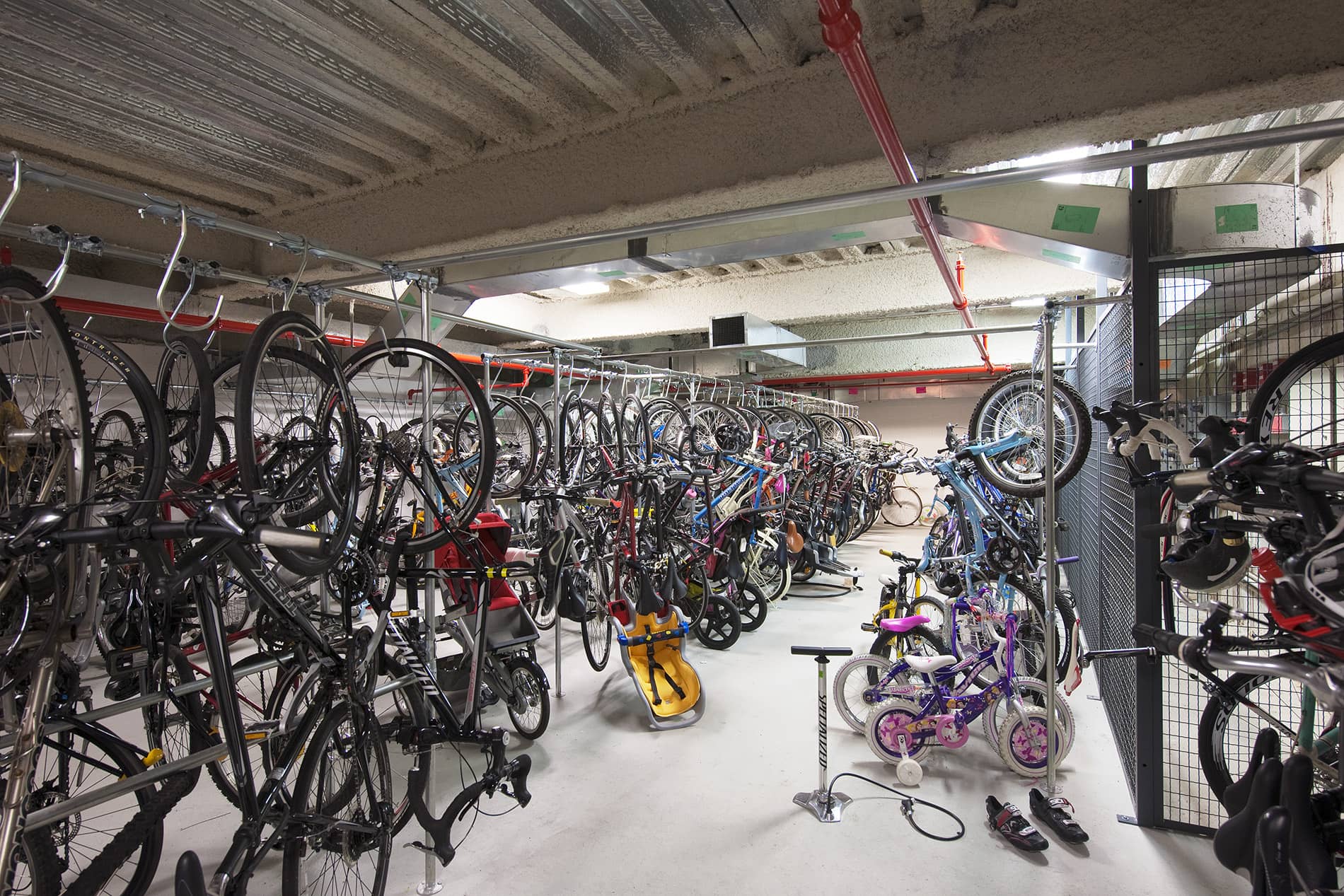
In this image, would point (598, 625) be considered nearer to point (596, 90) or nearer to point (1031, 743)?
point (1031, 743)

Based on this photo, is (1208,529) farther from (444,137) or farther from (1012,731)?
(444,137)

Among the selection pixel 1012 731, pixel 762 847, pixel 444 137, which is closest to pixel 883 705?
pixel 1012 731

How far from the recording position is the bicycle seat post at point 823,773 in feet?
7.49

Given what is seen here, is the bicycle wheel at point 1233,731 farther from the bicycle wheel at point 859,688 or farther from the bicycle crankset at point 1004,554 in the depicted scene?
the bicycle wheel at point 859,688

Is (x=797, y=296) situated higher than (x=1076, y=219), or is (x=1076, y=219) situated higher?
(x=797, y=296)

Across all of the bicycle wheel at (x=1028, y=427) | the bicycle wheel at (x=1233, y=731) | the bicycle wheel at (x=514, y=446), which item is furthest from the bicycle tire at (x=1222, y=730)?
the bicycle wheel at (x=514, y=446)

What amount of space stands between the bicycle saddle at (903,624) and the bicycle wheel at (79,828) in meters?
2.57

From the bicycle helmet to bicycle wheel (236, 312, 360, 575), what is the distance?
2203mm

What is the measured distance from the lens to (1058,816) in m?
2.26

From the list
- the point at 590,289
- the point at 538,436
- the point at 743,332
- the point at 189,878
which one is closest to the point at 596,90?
the point at 189,878

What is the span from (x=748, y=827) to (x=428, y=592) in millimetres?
1471

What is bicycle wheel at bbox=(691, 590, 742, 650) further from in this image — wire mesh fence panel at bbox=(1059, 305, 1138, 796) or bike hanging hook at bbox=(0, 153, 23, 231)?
bike hanging hook at bbox=(0, 153, 23, 231)

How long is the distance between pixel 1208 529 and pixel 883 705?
4.83ft

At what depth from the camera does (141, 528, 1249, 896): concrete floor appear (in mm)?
2035
